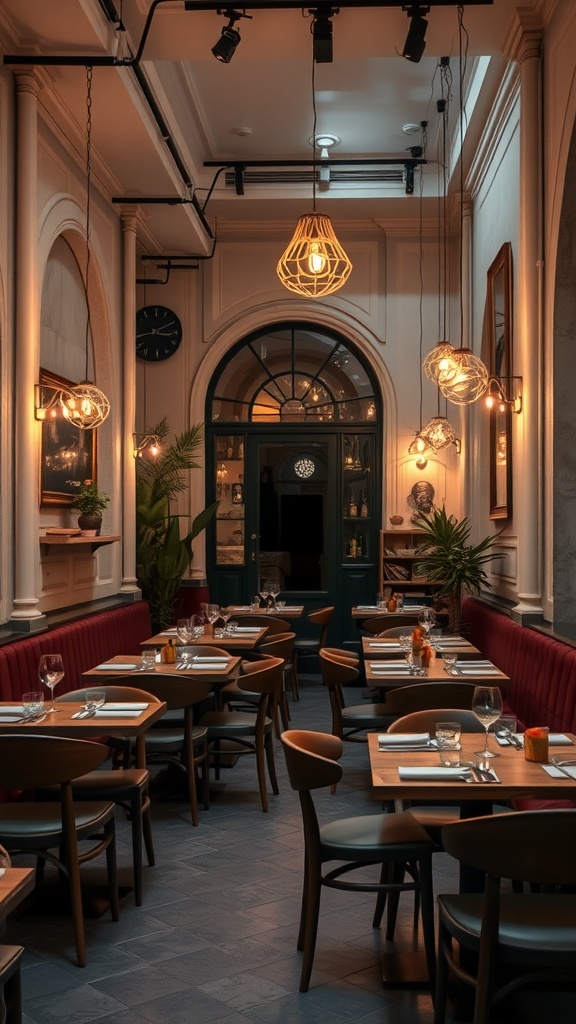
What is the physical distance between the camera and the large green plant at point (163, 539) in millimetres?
9797

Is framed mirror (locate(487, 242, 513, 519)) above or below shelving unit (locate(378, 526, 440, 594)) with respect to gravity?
above

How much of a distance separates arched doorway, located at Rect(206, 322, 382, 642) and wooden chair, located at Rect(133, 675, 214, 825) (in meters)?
4.81

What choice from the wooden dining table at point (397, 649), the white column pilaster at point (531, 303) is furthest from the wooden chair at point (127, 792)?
the white column pilaster at point (531, 303)

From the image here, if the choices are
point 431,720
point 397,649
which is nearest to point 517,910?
point 431,720

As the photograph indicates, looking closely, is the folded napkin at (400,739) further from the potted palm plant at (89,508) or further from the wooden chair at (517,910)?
the potted palm plant at (89,508)

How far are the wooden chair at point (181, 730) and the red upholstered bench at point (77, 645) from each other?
77 cm

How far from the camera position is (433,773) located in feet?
10.2

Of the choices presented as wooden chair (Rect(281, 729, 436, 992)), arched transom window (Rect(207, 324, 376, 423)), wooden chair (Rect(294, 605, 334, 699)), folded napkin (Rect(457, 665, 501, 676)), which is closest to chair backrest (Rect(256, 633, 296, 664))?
folded napkin (Rect(457, 665, 501, 676))

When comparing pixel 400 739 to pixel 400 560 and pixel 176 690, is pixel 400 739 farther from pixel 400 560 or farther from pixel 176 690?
pixel 400 560

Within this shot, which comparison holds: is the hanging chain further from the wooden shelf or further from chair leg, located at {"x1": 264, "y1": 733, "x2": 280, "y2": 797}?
chair leg, located at {"x1": 264, "y1": 733, "x2": 280, "y2": 797}

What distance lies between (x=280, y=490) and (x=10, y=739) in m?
7.73

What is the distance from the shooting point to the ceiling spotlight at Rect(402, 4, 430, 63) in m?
5.72

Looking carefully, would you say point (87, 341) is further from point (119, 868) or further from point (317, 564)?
point (119, 868)

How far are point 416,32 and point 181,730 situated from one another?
13.8ft
